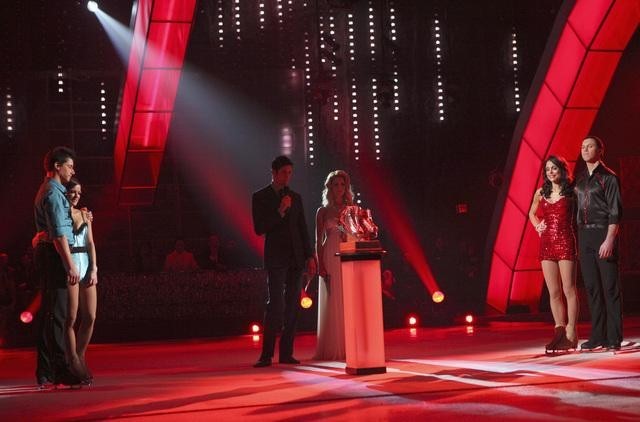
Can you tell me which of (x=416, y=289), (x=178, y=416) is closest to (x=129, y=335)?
(x=416, y=289)

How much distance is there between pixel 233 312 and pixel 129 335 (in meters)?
1.53

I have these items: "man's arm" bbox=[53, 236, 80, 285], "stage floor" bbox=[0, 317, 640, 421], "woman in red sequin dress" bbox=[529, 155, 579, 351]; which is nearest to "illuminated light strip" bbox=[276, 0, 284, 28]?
"stage floor" bbox=[0, 317, 640, 421]

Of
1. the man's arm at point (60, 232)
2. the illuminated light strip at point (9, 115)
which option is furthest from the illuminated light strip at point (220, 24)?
the man's arm at point (60, 232)

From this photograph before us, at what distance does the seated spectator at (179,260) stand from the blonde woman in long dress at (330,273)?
7368 millimetres

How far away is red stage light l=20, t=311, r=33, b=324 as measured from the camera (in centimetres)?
1413

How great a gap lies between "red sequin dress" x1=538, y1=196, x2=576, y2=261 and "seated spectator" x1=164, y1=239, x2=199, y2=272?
8.48m

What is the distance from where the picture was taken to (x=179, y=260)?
53.3ft

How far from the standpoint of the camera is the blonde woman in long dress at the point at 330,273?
8906mm

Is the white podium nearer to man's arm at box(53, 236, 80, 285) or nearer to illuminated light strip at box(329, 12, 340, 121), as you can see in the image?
man's arm at box(53, 236, 80, 285)

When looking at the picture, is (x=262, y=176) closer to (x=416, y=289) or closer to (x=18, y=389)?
(x=416, y=289)

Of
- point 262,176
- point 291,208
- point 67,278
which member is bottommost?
point 67,278

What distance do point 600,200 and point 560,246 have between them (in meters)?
0.48

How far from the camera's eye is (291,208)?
28.4 feet

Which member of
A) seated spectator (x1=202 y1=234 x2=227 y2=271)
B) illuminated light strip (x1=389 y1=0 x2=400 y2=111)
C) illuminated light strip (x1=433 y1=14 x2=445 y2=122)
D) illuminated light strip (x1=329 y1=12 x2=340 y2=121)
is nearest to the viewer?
seated spectator (x1=202 y1=234 x2=227 y2=271)
